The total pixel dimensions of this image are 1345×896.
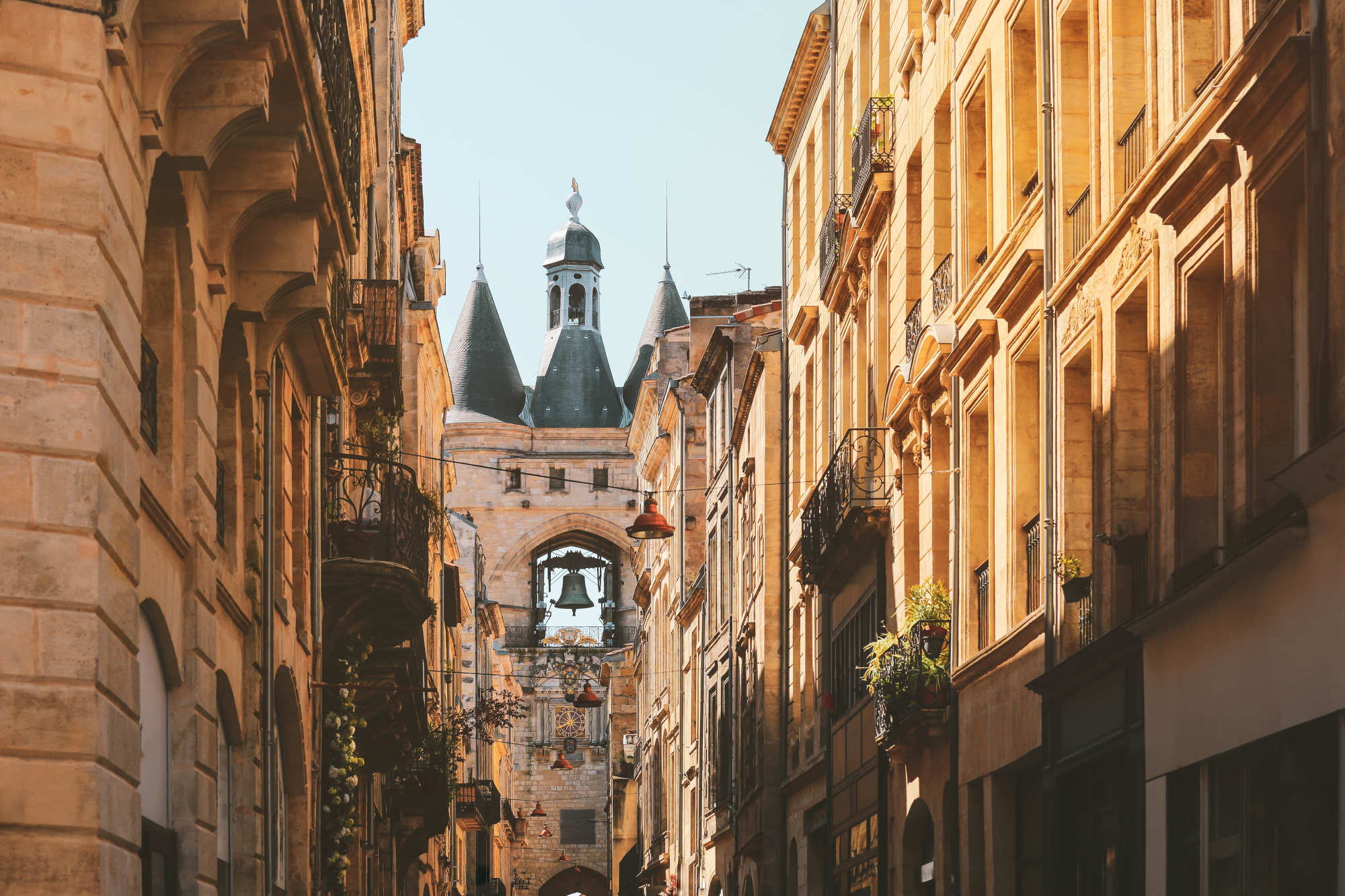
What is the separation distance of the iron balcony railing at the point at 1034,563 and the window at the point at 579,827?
3104 inches

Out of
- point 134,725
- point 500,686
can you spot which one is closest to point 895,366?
point 134,725

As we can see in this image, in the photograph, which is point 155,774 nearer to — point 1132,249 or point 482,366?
point 1132,249

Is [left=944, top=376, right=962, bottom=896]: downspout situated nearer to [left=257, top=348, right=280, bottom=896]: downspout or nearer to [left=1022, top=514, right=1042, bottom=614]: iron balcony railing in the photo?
[left=1022, top=514, right=1042, bottom=614]: iron balcony railing

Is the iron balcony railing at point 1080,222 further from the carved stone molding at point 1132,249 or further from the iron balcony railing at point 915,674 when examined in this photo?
the iron balcony railing at point 915,674

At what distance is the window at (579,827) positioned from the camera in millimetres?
93231

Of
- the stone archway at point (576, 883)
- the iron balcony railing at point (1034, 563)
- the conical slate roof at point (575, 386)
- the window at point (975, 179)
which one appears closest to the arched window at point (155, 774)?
the iron balcony railing at point (1034, 563)

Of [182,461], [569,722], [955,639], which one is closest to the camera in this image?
[182,461]

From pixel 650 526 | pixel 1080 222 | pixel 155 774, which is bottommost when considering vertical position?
pixel 155 774

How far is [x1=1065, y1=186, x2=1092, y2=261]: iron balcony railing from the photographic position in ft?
48.2

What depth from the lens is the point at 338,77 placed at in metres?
13.3

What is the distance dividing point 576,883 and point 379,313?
258ft

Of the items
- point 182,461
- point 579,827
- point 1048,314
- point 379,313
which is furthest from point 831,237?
point 579,827

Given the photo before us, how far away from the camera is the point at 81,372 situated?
7.57m

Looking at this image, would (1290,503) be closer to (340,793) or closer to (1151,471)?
(1151,471)
